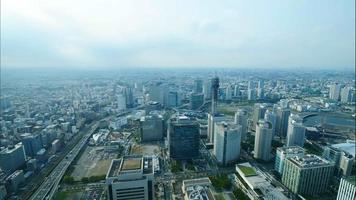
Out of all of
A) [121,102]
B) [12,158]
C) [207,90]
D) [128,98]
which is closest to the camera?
[12,158]

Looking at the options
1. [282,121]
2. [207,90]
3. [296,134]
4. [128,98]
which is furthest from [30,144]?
[207,90]

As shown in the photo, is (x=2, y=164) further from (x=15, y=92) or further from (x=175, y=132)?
(x=15, y=92)

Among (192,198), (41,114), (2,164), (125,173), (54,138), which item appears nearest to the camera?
(125,173)

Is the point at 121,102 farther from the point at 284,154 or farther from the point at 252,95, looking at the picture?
the point at 284,154

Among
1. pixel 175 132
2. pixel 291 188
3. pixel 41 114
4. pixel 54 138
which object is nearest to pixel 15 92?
pixel 41 114

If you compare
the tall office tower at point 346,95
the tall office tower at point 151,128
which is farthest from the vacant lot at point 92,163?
the tall office tower at point 346,95

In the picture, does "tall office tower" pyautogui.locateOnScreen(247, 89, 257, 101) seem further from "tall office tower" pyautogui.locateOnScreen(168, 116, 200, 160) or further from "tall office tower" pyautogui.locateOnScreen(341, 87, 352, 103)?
"tall office tower" pyautogui.locateOnScreen(168, 116, 200, 160)
